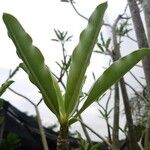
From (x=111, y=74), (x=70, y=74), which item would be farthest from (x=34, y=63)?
(x=111, y=74)

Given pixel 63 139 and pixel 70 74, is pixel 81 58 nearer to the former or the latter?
pixel 70 74

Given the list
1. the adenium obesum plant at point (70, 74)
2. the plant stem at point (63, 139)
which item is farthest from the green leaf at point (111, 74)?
the plant stem at point (63, 139)

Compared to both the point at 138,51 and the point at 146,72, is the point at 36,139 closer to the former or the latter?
the point at 146,72

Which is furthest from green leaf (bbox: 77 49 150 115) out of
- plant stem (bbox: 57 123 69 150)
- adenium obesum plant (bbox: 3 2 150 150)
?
plant stem (bbox: 57 123 69 150)

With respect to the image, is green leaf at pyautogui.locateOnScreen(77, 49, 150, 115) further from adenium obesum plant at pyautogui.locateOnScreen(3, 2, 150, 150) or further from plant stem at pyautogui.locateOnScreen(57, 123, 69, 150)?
plant stem at pyautogui.locateOnScreen(57, 123, 69, 150)

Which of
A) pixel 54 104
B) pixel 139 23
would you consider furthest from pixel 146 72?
pixel 54 104

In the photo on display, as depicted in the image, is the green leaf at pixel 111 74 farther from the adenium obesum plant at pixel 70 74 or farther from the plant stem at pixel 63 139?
the plant stem at pixel 63 139
